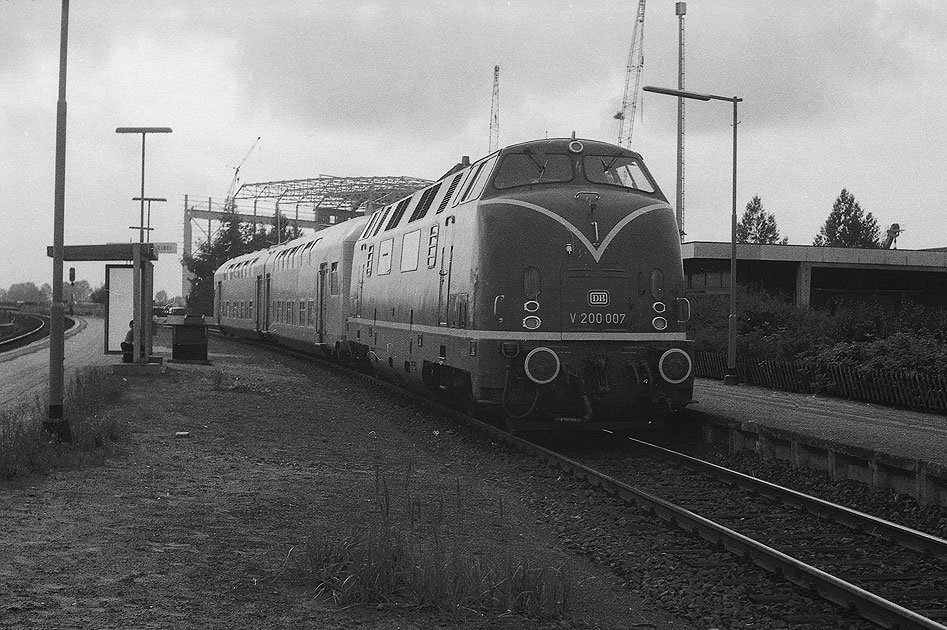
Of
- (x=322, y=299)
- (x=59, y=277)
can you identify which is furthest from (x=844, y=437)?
(x=322, y=299)

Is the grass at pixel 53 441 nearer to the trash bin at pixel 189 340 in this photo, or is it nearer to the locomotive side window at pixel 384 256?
the locomotive side window at pixel 384 256

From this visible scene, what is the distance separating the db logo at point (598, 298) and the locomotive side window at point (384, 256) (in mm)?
6298

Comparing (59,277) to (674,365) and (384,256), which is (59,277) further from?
(674,365)

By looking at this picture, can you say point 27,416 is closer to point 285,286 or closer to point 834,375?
point 834,375

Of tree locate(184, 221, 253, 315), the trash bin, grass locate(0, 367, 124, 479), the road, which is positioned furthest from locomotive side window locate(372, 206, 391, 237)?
tree locate(184, 221, 253, 315)

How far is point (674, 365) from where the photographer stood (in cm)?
1242

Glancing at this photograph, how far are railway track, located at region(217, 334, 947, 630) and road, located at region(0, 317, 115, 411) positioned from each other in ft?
34.9

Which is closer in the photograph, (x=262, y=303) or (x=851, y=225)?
(x=262, y=303)

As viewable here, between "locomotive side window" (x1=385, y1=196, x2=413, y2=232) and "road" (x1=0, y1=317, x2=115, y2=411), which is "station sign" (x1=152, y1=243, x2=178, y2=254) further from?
"locomotive side window" (x1=385, y1=196, x2=413, y2=232)

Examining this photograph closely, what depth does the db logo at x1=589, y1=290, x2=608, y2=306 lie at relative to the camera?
493 inches

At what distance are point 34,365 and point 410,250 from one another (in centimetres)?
1255

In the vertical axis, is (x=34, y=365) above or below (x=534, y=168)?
below

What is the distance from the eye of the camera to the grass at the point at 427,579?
6207 millimetres

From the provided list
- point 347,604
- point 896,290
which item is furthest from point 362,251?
point 896,290
